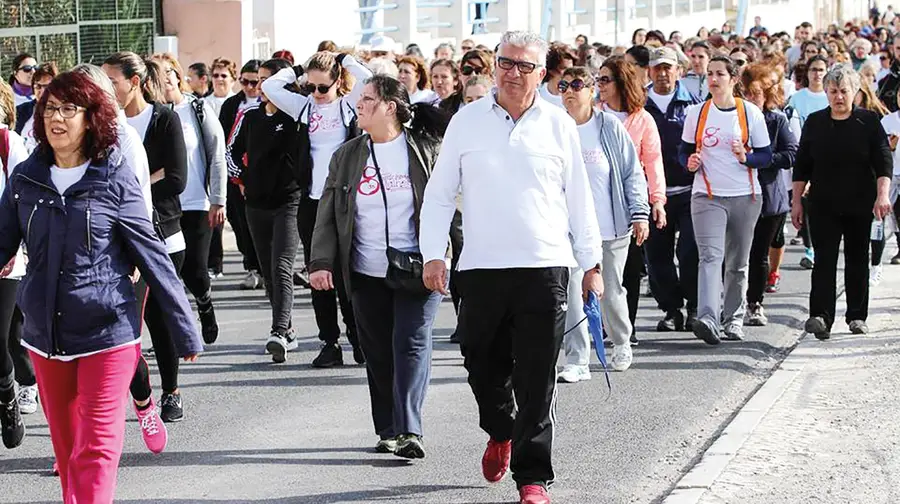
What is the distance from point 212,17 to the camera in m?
22.8

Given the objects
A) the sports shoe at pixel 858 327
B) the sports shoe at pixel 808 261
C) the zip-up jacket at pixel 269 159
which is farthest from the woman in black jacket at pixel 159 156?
the sports shoe at pixel 808 261

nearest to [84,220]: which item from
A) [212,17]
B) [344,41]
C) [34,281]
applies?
[34,281]

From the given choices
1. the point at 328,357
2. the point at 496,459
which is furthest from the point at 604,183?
the point at 496,459

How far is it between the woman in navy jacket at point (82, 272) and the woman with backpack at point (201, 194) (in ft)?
14.3

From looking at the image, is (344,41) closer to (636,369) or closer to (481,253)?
(636,369)

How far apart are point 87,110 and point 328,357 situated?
444cm

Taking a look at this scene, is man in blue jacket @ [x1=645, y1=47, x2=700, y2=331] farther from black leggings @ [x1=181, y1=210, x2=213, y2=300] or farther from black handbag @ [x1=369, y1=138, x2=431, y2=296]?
black handbag @ [x1=369, y1=138, x2=431, y2=296]

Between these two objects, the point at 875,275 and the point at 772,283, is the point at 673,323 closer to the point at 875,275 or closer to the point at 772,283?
the point at 772,283

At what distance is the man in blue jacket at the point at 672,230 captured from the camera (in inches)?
470

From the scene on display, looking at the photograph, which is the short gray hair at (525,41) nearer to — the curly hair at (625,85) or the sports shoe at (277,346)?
the curly hair at (625,85)

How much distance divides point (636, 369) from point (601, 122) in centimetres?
156

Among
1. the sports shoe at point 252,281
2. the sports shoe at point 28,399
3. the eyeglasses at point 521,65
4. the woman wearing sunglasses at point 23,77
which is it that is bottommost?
the sports shoe at point 252,281

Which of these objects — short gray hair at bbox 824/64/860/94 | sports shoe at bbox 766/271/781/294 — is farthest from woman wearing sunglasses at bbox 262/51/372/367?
sports shoe at bbox 766/271/781/294

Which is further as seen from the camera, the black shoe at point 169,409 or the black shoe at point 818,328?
the black shoe at point 818,328
